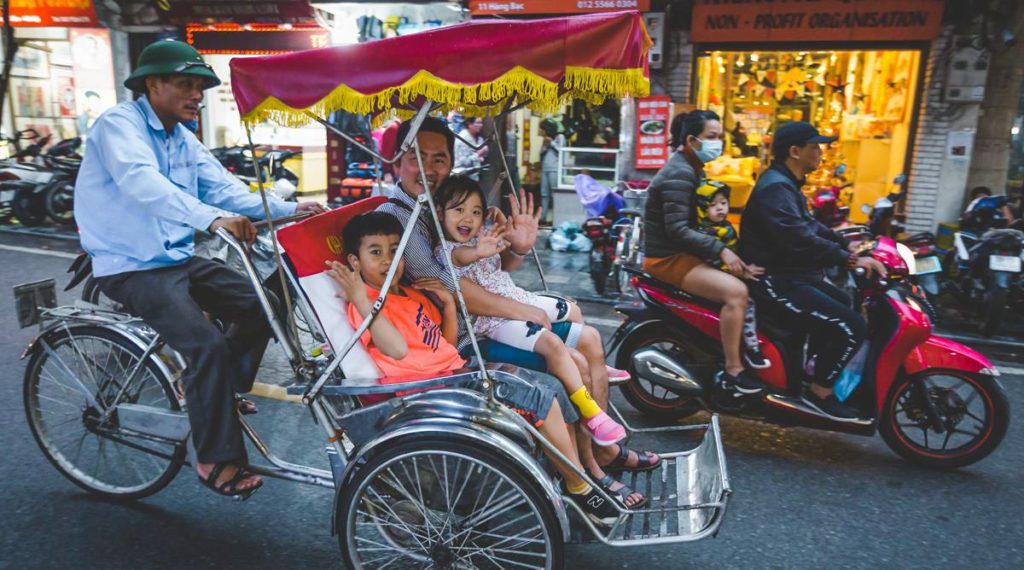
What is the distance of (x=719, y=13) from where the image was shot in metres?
9.24

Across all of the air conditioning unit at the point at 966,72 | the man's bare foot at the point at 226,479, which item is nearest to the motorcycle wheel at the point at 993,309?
the air conditioning unit at the point at 966,72

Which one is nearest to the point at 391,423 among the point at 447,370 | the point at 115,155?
the point at 447,370

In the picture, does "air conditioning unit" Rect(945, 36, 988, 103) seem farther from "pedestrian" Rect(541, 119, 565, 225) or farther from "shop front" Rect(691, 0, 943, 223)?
"pedestrian" Rect(541, 119, 565, 225)

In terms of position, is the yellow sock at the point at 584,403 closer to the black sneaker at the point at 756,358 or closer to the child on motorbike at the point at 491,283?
the child on motorbike at the point at 491,283

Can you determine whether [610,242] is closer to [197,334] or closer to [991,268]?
[991,268]

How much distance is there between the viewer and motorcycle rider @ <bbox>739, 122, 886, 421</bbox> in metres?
3.65

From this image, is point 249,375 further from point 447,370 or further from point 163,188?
point 447,370

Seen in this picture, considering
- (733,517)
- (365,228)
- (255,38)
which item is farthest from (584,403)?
(255,38)

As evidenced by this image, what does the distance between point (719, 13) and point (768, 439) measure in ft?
23.0

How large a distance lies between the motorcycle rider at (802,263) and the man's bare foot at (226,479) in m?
2.77

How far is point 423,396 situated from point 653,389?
2.17 m

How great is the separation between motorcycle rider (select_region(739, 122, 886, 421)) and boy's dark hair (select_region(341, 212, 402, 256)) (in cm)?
213

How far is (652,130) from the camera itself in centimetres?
989

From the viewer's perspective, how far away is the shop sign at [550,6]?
936 centimetres
